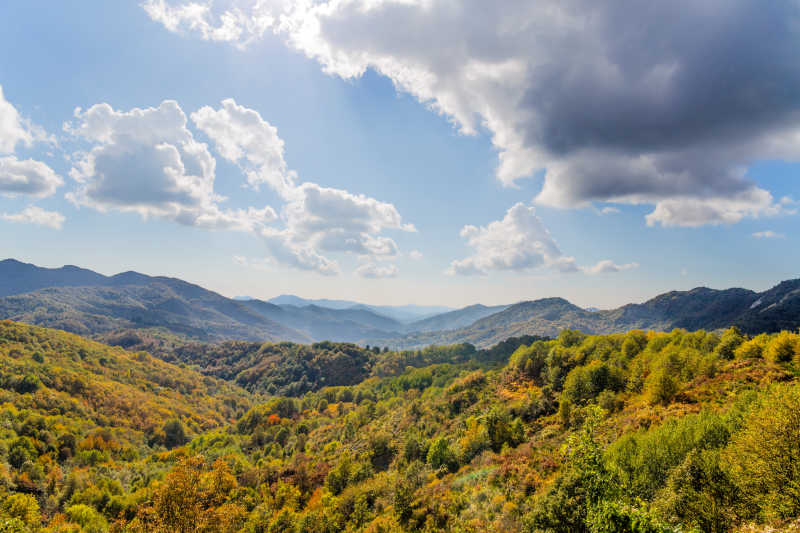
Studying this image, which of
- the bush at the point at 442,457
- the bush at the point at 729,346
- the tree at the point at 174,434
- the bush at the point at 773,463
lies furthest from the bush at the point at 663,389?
the tree at the point at 174,434

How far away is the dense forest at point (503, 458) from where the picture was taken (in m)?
20.0

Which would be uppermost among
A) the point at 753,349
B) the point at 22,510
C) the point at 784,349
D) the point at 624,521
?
the point at 784,349

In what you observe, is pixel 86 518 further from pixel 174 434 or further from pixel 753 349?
pixel 753 349

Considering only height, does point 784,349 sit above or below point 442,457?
above

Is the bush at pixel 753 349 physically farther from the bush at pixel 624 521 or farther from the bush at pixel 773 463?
the bush at pixel 624 521

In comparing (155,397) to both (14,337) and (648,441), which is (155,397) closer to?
(14,337)

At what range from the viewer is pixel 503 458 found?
39406mm

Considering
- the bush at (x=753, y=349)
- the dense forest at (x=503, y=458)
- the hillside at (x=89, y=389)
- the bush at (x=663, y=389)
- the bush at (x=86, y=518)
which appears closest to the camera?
the dense forest at (x=503, y=458)

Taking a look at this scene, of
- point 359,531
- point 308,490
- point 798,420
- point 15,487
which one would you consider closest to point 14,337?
point 15,487

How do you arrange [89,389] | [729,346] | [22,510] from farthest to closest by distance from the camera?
1. [89,389]
2. [22,510]
3. [729,346]

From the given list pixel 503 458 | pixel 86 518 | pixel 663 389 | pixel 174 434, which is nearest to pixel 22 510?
pixel 86 518

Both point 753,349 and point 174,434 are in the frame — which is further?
point 174,434

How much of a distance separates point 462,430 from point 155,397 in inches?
6937

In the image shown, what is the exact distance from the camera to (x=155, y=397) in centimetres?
16500
